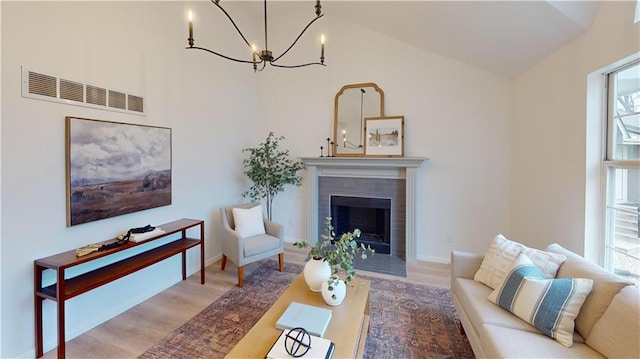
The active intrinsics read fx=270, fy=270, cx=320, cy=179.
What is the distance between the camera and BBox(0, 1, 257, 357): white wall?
6.02 ft

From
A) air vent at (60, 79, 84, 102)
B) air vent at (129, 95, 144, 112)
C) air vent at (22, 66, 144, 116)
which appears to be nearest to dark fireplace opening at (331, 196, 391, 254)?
air vent at (129, 95, 144, 112)

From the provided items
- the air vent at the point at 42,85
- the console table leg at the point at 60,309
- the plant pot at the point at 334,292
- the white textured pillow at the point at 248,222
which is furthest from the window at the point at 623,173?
the air vent at the point at 42,85

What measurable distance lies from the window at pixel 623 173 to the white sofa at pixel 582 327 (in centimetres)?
60

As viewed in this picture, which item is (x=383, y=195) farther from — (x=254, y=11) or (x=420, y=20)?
(x=254, y=11)

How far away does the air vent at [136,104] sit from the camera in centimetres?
259

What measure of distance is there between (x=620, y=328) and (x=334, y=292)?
144 cm

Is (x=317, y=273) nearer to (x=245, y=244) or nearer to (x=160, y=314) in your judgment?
(x=245, y=244)

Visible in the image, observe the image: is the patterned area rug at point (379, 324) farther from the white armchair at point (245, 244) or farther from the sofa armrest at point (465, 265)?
the sofa armrest at point (465, 265)

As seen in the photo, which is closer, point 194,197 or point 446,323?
point 446,323

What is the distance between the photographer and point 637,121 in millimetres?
1922

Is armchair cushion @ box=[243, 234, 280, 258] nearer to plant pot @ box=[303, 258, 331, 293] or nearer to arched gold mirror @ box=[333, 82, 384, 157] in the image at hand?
plant pot @ box=[303, 258, 331, 293]

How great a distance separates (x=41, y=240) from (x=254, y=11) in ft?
12.9

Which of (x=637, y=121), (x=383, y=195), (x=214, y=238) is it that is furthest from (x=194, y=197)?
(x=637, y=121)

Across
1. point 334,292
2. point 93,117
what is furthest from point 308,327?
point 93,117
